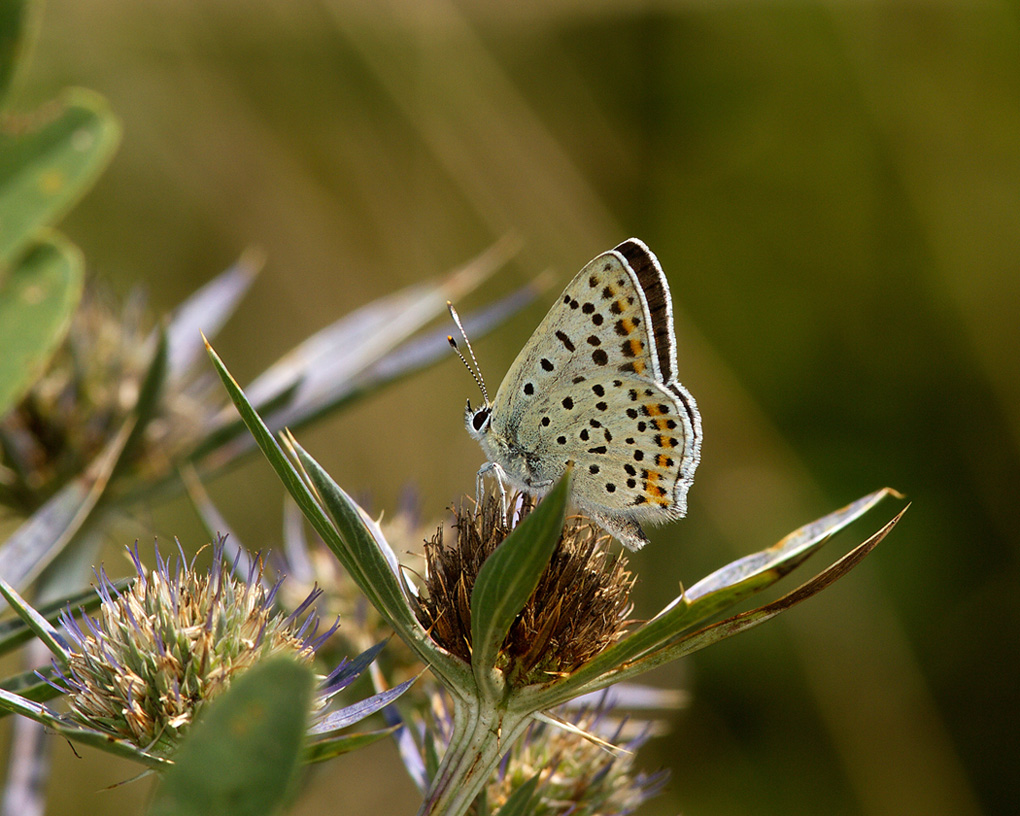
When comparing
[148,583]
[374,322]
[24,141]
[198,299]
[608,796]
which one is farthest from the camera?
[198,299]

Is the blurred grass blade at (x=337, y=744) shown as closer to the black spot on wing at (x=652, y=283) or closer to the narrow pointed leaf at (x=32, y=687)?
the narrow pointed leaf at (x=32, y=687)

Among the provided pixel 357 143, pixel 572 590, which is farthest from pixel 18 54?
pixel 357 143

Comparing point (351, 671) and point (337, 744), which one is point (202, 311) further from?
point (337, 744)

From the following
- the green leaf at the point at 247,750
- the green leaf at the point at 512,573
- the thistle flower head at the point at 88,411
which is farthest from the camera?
the thistle flower head at the point at 88,411

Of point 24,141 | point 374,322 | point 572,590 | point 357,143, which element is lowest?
point 572,590

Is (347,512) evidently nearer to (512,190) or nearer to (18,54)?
(18,54)

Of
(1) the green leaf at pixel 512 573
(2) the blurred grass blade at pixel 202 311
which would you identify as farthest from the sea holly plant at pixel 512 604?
(2) the blurred grass blade at pixel 202 311

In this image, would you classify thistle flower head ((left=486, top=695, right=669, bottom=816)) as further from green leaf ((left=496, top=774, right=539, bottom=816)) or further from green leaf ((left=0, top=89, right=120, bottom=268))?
green leaf ((left=0, top=89, right=120, bottom=268))
